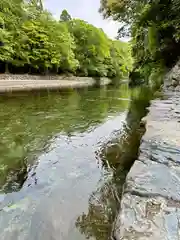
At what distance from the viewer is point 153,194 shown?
1.38m

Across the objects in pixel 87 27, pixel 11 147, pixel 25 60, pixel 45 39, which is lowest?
pixel 11 147

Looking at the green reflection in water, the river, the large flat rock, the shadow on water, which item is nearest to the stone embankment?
the large flat rock

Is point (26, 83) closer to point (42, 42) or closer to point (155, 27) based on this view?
point (42, 42)

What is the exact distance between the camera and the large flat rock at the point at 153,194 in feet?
3.55

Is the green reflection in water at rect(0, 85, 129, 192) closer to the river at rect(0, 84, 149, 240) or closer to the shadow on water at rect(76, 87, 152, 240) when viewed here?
the river at rect(0, 84, 149, 240)

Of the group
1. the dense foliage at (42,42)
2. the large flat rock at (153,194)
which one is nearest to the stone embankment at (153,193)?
the large flat rock at (153,194)

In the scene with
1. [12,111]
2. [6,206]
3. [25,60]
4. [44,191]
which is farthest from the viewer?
[25,60]

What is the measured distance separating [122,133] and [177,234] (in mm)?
3984

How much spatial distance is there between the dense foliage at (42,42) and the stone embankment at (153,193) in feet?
42.3

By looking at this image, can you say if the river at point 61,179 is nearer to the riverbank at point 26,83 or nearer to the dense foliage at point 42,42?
the riverbank at point 26,83

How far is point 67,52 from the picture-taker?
77.7 feet

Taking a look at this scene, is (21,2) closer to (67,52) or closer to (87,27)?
(67,52)

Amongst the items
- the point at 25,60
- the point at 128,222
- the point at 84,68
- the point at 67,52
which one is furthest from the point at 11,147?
the point at 84,68

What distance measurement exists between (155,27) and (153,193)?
6.56 m
